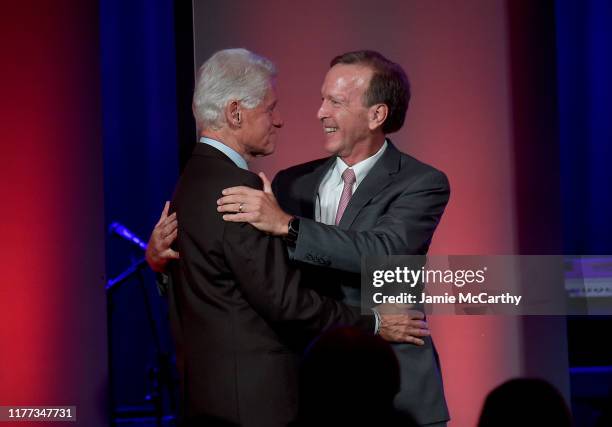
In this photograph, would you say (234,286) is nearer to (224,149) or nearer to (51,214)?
(224,149)

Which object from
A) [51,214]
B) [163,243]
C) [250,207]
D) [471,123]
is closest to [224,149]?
[250,207]

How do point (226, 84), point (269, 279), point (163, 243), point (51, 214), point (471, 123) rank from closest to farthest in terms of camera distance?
point (269, 279), point (226, 84), point (163, 243), point (51, 214), point (471, 123)

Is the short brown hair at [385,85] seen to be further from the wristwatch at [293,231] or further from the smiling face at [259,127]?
the wristwatch at [293,231]

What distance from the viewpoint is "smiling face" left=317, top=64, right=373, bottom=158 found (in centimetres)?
306

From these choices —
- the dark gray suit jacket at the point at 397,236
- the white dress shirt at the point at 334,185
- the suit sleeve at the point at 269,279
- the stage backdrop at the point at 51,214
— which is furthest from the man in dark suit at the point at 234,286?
the stage backdrop at the point at 51,214

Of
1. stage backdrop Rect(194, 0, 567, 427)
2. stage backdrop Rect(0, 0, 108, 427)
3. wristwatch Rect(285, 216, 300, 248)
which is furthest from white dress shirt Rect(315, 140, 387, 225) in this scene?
stage backdrop Rect(0, 0, 108, 427)

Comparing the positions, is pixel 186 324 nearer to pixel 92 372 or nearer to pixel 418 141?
pixel 92 372

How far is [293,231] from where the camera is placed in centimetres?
262

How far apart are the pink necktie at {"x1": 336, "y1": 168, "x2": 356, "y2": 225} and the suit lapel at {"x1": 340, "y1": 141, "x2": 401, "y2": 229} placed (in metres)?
0.05

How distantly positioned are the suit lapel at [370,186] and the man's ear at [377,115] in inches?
6.0

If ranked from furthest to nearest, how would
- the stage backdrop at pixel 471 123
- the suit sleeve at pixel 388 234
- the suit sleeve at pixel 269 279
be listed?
1. the stage backdrop at pixel 471 123
2. the suit sleeve at pixel 388 234
3. the suit sleeve at pixel 269 279

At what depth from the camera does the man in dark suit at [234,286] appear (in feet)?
7.98

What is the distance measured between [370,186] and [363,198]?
0.16ft

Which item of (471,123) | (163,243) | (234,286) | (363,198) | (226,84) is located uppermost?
(471,123)
